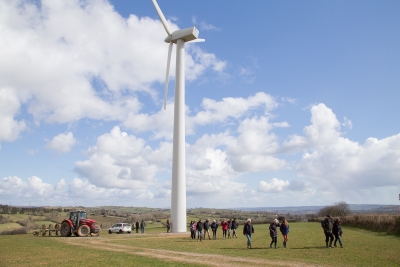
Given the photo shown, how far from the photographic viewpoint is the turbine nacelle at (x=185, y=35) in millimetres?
38188

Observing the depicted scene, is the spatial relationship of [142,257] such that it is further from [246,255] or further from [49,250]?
[49,250]

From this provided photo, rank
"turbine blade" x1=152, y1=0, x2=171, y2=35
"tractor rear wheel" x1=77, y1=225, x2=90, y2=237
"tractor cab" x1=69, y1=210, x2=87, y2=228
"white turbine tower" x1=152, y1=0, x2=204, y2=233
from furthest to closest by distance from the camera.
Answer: "turbine blade" x1=152, y1=0, x2=171, y2=35, "white turbine tower" x1=152, y1=0, x2=204, y2=233, "tractor cab" x1=69, y1=210, x2=87, y2=228, "tractor rear wheel" x1=77, y1=225, x2=90, y2=237

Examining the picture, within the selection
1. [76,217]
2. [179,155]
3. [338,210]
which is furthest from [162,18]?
Answer: [338,210]

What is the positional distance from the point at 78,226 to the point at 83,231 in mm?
915

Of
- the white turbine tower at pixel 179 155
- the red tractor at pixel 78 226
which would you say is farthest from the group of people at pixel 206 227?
the red tractor at pixel 78 226

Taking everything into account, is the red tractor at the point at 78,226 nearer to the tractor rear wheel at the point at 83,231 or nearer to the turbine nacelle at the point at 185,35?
the tractor rear wheel at the point at 83,231

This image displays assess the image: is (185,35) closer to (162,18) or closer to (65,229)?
(162,18)

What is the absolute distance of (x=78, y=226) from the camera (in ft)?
103

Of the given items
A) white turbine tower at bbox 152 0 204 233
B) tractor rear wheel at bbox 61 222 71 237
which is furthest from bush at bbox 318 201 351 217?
tractor rear wheel at bbox 61 222 71 237

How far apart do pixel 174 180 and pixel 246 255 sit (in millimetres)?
17935

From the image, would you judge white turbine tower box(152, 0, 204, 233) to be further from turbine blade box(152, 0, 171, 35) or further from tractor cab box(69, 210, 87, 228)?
tractor cab box(69, 210, 87, 228)

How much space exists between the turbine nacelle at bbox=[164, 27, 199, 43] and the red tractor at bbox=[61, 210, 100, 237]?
2092 cm

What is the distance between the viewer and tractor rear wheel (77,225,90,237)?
30.7m

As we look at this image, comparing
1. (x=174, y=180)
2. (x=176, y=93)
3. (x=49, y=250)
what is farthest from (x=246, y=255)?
(x=176, y=93)
